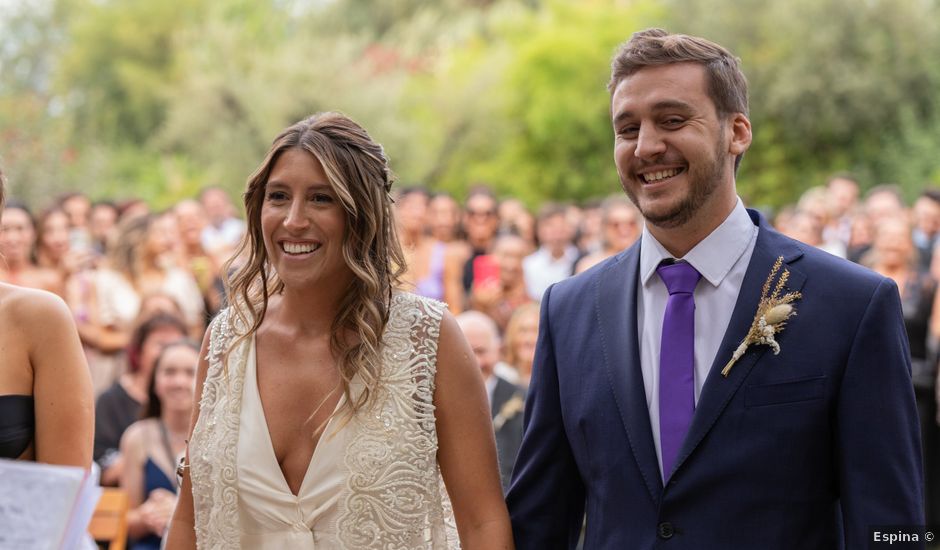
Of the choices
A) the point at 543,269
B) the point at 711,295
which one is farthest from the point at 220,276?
the point at 711,295

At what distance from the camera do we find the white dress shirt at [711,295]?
3.34 metres

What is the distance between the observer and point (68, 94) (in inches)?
1807

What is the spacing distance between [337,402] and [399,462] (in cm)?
25

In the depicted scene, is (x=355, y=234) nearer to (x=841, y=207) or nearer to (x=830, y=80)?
(x=841, y=207)

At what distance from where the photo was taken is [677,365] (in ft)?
10.9

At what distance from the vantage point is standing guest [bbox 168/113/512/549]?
3.62 m

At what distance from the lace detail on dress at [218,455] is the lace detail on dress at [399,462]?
332mm

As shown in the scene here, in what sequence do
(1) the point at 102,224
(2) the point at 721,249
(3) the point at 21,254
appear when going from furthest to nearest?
(1) the point at 102,224 → (3) the point at 21,254 → (2) the point at 721,249

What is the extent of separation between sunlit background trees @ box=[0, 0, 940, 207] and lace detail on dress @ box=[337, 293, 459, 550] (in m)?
19.4

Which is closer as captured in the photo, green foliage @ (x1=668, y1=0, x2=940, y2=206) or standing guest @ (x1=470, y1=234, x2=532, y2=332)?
standing guest @ (x1=470, y1=234, x2=532, y2=332)

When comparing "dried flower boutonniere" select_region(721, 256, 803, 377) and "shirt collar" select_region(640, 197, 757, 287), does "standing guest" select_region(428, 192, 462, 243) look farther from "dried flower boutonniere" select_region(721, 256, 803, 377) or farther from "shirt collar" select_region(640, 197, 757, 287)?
"dried flower boutonniere" select_region(721, 256, 803, 377)

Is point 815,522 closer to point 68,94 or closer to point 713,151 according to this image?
point 713,151

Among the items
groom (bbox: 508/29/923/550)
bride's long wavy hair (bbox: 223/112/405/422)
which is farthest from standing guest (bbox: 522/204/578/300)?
groom (bbox: 508/29/923/550)

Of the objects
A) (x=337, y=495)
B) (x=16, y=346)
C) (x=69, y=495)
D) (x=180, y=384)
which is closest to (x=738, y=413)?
(x=337, y=495)
